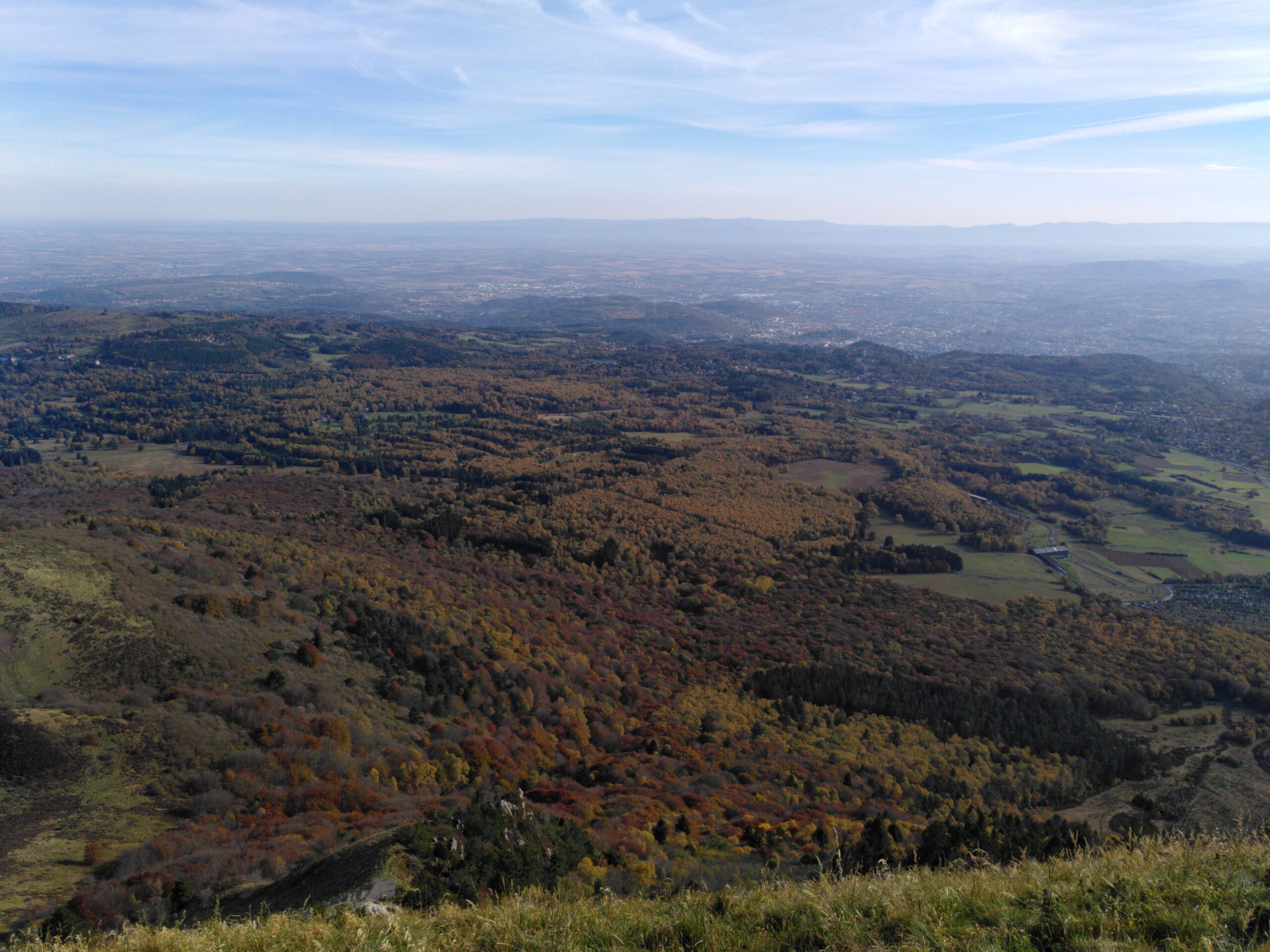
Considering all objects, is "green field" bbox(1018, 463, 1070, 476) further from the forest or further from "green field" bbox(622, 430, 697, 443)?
"green field" bbox(622, 430, 697, 443)

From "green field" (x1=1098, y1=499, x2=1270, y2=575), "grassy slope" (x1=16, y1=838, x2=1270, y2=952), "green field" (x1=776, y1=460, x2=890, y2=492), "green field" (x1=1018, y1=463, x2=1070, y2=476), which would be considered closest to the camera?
"grassy slope" (x1=16, y1=838, x2=1270, y2=952)

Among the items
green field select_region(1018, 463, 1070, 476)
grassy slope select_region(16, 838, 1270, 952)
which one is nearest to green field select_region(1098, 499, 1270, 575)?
green field select_region(1018, 463, 1070, 476)

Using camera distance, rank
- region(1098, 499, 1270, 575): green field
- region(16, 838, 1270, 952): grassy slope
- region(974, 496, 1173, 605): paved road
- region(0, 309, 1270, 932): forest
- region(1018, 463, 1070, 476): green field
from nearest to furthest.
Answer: region(16, 838, 1270, 952): grassy slope
region(0, 309, 1270, 932): forest
region(974, 496, 1173, 605): paved road
region(1098, 499, 1270, 575): green field
region(1018, 463, 1070, 476): green field

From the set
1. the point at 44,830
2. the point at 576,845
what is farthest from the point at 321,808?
the point at 576,845

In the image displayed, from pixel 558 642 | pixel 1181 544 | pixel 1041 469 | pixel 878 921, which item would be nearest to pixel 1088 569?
pixel 1181 544

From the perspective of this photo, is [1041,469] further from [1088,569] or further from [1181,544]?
[1088,569]

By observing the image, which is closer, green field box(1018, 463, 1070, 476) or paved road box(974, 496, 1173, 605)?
paved road box(974, 496, 1173, 605)
